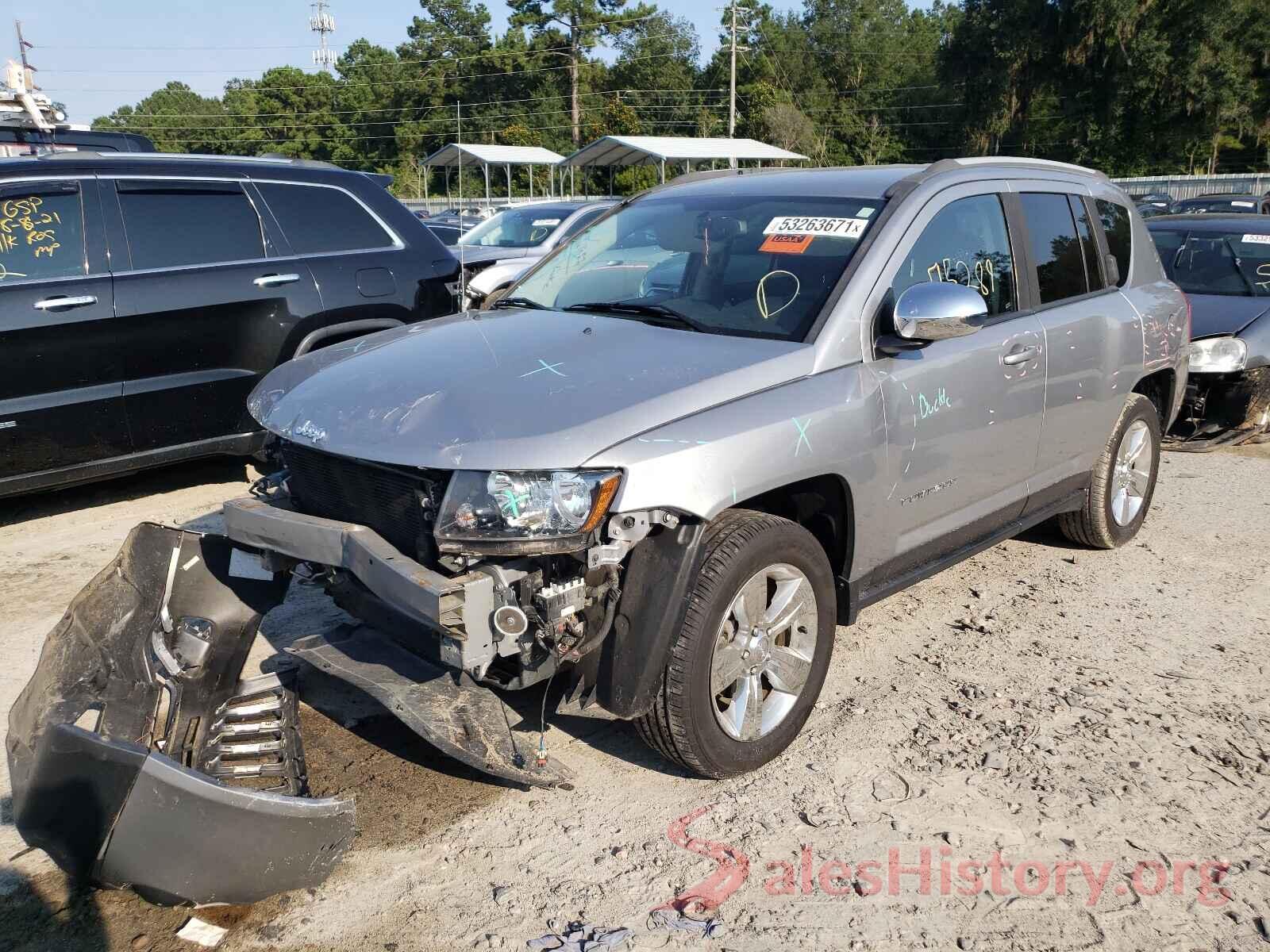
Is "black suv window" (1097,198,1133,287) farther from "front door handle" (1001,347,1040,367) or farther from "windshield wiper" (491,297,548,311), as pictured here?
"windshield wiper" (491,297,548,311)

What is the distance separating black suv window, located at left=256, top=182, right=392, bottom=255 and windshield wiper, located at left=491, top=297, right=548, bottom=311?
2257mm

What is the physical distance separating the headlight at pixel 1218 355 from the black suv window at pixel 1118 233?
2547 millimetres

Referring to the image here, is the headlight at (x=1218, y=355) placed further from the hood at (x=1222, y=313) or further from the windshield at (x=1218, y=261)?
the windshield at (x=1218, y=261)

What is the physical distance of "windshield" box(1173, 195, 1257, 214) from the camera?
62.5ft

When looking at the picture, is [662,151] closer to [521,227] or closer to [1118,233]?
[521,227]

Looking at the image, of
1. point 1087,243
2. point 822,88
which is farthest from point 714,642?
point 822,88

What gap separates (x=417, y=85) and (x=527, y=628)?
7699cm

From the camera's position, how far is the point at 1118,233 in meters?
5.28

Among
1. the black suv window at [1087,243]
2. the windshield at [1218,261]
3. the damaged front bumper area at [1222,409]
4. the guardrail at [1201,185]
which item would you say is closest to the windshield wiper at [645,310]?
the black suv window at [1087,243]

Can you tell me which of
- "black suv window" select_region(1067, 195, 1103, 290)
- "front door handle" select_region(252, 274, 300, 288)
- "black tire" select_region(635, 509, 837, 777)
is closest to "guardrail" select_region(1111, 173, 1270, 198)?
"black suv window" select_region(1067, 195, 1103, 290)

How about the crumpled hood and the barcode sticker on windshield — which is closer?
the barcode sticker on windshield

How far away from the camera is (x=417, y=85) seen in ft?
240

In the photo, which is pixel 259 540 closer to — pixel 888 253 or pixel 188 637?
pixel 188 637

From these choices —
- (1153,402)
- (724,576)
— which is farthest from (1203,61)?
(724,576)
